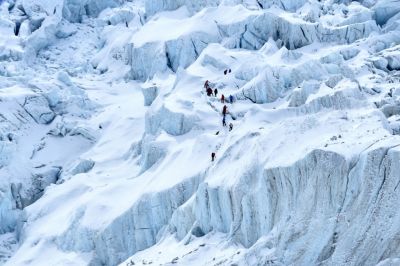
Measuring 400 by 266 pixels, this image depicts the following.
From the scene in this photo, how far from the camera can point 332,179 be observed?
2772 centimetres

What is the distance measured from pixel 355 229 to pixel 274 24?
A: 33.8m

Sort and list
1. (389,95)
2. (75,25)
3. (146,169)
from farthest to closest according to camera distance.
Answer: (75,25) → (146,169) → (389,95)

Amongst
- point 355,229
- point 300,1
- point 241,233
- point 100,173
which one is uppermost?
point 300,1

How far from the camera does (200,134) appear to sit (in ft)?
140

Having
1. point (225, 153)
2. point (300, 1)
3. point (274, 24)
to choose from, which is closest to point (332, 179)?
point (225, 153)

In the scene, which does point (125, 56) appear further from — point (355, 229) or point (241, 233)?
point (355, 229)

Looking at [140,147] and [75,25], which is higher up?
[75,25]

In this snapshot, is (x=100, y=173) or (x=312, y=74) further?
(x=100, y=173)

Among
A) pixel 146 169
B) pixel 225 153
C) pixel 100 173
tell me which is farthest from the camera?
pixel 100 173

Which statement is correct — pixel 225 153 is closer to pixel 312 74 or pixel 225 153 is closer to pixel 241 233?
pixel 241 233

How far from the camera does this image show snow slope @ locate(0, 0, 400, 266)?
91.1ft

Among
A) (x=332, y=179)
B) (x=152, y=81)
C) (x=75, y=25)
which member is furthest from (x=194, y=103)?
(x=75, y=25)

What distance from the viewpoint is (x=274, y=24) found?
5706 centimetres

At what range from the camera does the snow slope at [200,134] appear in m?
27.8
